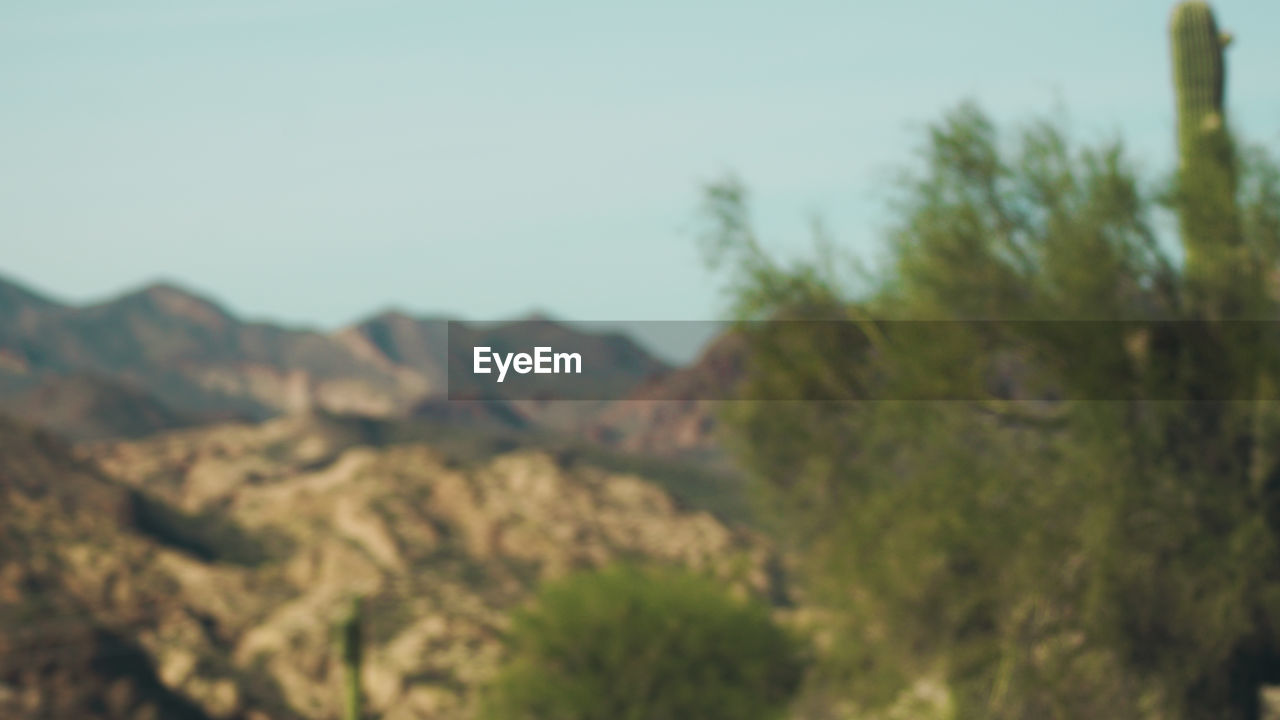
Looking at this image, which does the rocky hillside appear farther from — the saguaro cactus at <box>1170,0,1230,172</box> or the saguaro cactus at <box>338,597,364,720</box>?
the saguaro cactus at <box>338,597,364,720</box>

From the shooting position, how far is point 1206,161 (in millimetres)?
14773

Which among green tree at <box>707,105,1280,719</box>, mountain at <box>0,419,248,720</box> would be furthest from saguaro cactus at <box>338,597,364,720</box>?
mountain at <box>0,419,248,720</box>

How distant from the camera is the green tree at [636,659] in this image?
21.5 m

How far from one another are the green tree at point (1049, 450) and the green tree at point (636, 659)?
4979 mm

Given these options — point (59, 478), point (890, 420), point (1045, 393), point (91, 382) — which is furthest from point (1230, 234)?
point (91, 382)

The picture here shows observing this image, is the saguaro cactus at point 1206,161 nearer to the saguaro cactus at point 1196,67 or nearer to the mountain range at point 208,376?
the saguaro cactus at point 1196,67

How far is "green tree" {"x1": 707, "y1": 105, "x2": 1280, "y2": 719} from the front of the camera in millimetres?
13609

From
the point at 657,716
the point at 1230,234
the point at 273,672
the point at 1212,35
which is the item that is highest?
the point at 1212,35

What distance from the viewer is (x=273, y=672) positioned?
52.8 meters

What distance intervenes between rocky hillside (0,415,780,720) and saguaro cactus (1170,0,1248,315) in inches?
910

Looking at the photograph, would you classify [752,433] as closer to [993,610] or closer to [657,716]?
[993,610]

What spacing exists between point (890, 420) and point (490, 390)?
4.34 meters

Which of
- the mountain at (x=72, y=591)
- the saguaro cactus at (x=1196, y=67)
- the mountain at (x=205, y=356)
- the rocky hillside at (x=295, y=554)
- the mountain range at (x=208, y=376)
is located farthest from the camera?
the mountain at (x=205, y=356)

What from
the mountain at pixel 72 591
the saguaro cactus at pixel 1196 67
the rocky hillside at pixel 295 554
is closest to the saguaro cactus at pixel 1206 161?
the saguaro cactus at pixel 1196 67
